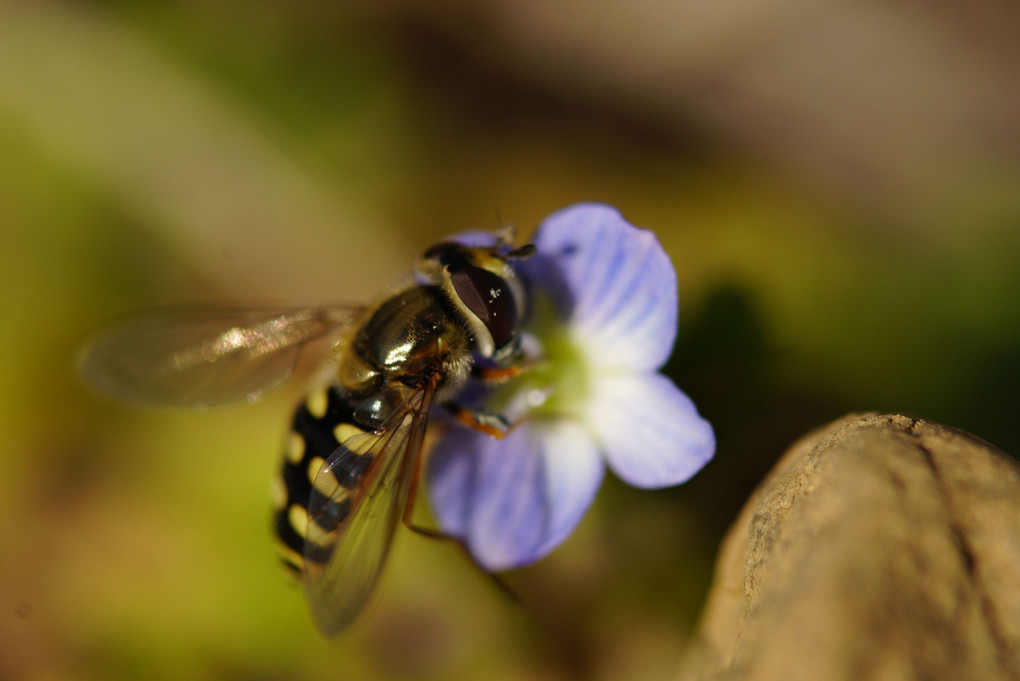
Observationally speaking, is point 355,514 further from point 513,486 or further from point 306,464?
point 513,486

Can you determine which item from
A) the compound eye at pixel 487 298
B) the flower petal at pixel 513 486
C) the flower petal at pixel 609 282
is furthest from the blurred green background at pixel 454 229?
the compound eye at pixel 487 298

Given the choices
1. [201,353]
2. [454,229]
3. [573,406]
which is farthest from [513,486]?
[454,229]

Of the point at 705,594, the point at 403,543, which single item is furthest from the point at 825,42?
the point at 403,543

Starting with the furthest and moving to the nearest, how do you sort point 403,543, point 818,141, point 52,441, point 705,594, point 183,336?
point 818,141, point 52,441, point 403,543, point 705,594, point 183,336

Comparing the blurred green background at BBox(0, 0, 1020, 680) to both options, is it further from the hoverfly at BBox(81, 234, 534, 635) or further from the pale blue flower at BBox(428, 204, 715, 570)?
the hoverfly at BBox(81, 234, 534, 635)

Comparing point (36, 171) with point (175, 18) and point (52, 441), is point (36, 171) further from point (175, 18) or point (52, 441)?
point (52, 441)

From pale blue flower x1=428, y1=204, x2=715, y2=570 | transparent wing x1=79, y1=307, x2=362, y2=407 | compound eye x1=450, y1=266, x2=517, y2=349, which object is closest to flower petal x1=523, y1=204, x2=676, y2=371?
pale blue flower x1=428, y1=204, x2=715, y2=570

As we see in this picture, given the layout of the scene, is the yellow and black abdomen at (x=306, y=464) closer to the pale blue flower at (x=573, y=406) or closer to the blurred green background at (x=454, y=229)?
the pale blue flower at (x=573, y=406)
